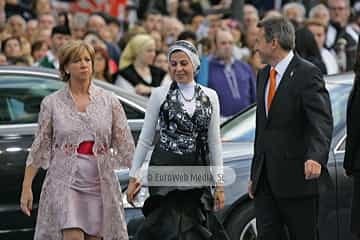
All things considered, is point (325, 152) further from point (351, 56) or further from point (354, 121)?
point (351, 56)

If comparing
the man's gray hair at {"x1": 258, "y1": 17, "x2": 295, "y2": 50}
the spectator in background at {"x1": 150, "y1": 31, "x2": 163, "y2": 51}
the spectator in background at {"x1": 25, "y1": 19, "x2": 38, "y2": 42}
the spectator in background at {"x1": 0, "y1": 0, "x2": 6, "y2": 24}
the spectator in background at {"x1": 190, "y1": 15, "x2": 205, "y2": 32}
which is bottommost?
the spectator in background at {"x1": 190, "y1": 15, "x2": 205, "y2": 32}

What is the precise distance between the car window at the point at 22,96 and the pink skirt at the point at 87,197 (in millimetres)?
2358

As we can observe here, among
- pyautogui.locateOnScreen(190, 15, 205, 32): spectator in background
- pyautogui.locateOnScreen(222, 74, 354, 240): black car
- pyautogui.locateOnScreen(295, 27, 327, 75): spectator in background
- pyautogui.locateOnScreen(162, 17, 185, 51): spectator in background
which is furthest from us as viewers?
pyautogui.locateOnScreen(190, 15, 205, 32): spectator in background

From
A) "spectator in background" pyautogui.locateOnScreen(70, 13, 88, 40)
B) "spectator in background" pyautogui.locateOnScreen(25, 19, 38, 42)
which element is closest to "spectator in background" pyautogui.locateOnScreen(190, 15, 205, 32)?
"spectator in background" pyautogui.locateOnScreen(70, 13, 88, 40)

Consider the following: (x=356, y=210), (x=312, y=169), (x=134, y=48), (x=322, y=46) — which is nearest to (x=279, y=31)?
(x=312, y=169)

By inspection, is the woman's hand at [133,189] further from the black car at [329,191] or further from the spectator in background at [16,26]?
the spectator in background at [16,26]

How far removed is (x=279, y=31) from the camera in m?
8.88

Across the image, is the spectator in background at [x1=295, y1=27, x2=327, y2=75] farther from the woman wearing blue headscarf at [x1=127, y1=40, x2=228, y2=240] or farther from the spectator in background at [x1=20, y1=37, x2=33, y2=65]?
the woman wearing blue headscarf at [x1=127, y1=40, x2=228, y2=240]

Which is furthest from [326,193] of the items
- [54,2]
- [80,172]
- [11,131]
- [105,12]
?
[54,2]

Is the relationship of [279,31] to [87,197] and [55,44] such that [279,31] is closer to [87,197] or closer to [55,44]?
[87,197]

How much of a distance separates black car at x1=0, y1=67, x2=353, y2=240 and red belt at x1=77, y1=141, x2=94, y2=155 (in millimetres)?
1441

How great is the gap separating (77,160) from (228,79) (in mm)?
5989

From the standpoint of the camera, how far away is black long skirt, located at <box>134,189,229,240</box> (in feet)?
29.3

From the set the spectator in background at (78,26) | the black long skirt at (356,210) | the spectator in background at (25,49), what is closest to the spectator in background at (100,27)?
the spectator in background at (78,26)
